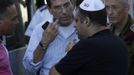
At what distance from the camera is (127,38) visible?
4.30 meters

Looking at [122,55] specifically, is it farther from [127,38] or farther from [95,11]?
[127,38]

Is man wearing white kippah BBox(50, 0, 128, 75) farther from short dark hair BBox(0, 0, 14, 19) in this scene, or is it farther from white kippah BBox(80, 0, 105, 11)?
short dark hair BBox(0, 0, 14, 19)

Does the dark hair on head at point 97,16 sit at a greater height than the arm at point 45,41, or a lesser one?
greater

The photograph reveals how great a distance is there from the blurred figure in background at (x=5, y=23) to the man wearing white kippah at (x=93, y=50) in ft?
1.48

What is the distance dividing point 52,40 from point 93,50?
3.55ft

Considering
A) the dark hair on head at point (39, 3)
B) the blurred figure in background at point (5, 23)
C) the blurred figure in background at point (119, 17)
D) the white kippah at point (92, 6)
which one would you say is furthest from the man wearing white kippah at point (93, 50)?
the dark hair on head at point (39, 3)

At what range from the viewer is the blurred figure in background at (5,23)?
141 inches

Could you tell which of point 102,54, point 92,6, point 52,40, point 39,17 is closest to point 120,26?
point 52,40

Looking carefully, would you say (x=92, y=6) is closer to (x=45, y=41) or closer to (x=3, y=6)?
(x=3, y=6)

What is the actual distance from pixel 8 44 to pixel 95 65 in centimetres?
277

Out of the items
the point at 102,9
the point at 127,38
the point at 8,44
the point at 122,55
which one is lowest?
the point at 8,44

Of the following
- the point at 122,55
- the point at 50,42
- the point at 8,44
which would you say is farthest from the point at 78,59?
the point at 8,44

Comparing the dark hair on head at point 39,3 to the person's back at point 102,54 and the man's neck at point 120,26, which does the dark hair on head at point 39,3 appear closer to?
the man's neck at point 120,26

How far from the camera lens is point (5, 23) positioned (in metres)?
3.66
